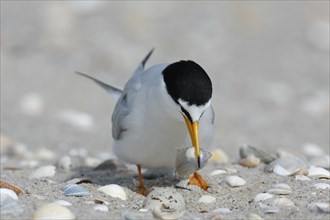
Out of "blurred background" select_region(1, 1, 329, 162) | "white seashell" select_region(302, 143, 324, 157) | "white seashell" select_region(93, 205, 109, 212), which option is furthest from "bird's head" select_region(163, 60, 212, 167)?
"white seashell" select_region(302, 143, 324, 157)

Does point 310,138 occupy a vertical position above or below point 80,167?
above

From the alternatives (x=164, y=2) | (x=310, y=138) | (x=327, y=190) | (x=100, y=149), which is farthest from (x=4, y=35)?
(x=327, y=190)

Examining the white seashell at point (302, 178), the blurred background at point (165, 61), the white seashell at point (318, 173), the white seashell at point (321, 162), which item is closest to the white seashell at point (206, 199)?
the white seashell at point (302, 178)

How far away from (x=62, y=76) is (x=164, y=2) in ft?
8.05

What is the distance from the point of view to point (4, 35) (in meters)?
8.87

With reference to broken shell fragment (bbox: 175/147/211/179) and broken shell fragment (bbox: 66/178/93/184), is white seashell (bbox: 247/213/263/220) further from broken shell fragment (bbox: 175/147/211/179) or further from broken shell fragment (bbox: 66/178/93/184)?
broken shell fragment (bbox: 66/178/93/184)

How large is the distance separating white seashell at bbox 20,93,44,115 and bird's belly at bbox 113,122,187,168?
3097 mm

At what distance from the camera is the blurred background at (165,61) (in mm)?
6770

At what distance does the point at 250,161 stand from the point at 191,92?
1341 millimetres

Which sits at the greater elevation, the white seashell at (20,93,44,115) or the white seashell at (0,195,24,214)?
the white seashell at (20,93,44,115)

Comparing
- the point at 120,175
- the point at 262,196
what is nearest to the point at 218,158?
the point at 120,175

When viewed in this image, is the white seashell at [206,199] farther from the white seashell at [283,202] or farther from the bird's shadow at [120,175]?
the bird's shadow at [120,175]

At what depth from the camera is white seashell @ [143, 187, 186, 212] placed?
363 cm

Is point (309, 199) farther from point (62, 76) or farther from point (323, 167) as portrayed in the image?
point (62, 76)
